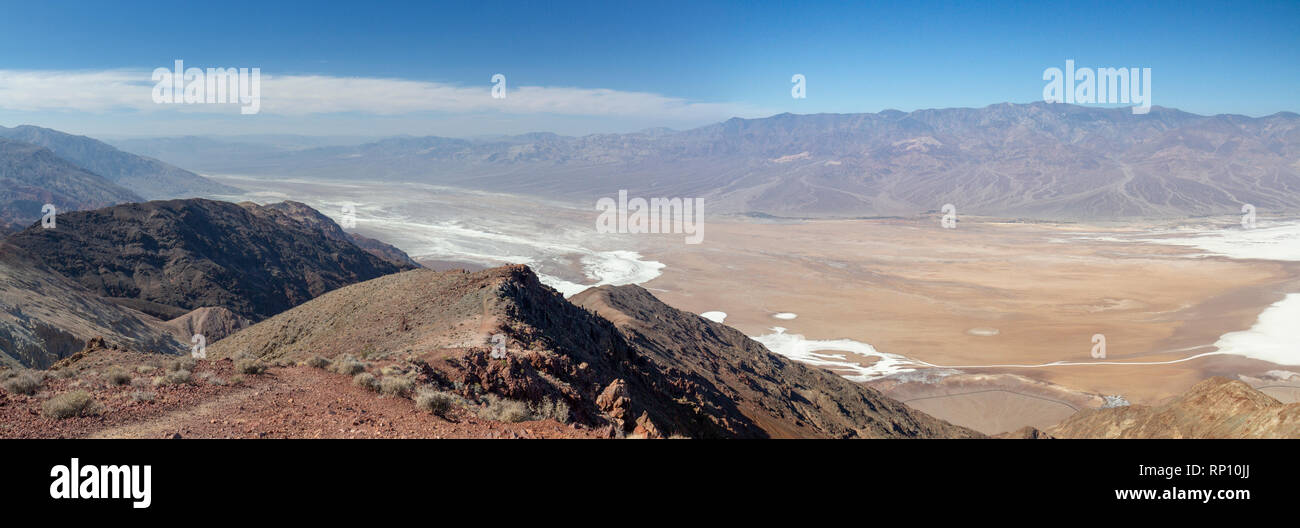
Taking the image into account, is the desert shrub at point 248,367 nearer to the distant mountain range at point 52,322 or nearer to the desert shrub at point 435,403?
the desert shrub at point 435,403

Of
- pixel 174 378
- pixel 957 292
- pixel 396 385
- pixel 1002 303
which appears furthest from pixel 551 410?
pixel 957 292

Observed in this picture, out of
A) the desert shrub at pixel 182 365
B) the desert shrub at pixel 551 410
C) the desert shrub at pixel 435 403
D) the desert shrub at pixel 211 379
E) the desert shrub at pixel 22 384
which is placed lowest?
the desert shrub at pixel 551 410

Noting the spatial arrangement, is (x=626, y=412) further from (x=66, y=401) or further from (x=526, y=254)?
(x=526, y=254)

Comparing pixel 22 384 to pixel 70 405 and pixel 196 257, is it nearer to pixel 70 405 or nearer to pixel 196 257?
pixel 70 405

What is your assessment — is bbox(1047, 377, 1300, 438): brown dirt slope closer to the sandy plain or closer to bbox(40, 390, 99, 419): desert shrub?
the sandy plain

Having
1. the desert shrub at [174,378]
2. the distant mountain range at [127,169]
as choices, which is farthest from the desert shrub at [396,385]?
the distant mountain range at [127,169]

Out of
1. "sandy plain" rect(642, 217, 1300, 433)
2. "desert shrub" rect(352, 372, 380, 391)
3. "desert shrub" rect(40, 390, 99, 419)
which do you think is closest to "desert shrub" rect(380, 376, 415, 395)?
"desert shrub" rect(352, 372, 380, 391)

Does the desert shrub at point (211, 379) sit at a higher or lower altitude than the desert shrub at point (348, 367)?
higher
